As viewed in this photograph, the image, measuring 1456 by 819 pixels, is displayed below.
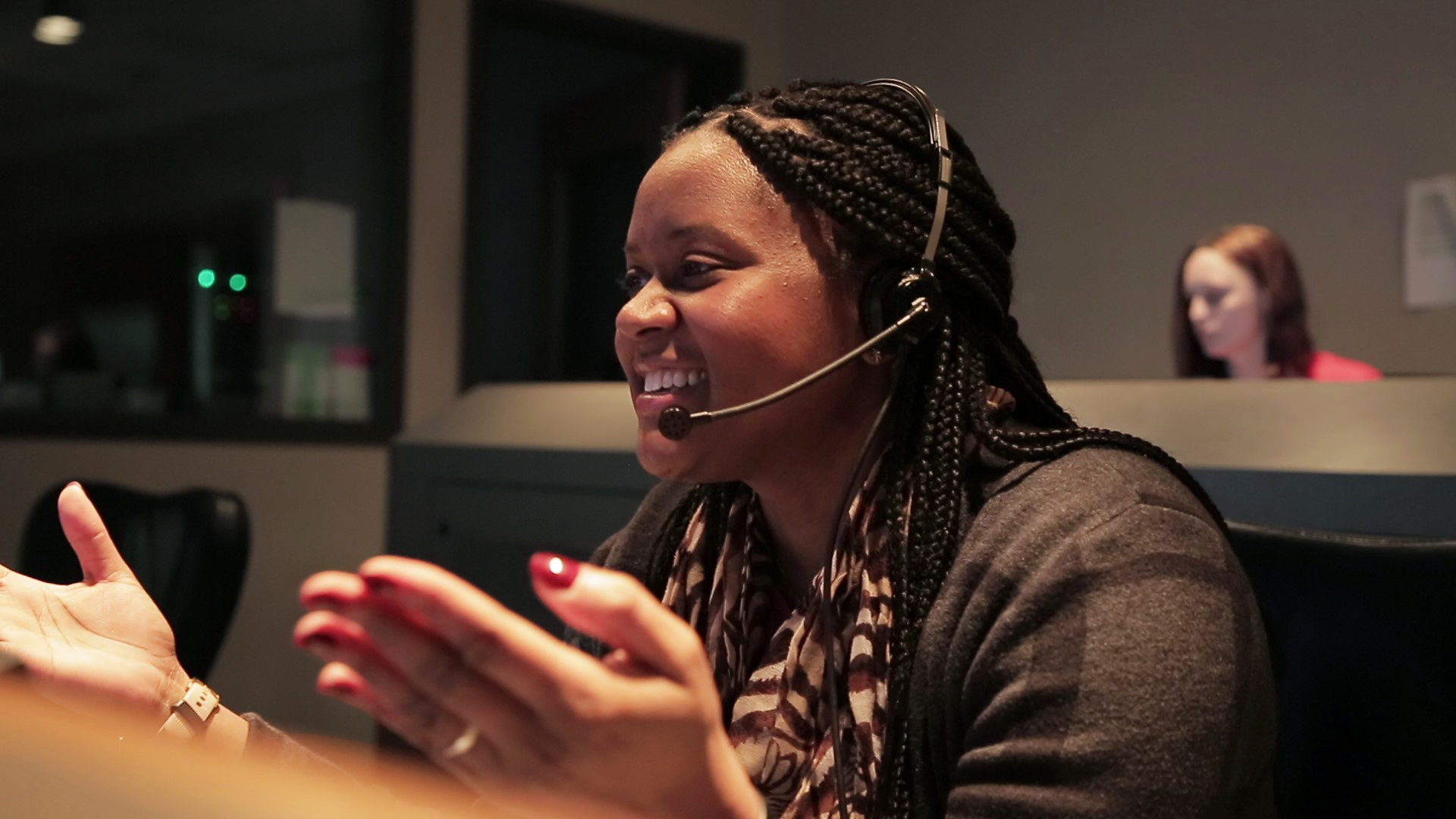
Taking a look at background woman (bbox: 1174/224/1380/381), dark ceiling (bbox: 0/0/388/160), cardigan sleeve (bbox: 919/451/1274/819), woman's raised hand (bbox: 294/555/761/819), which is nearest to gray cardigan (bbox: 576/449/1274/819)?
cardigan sleeve (bbox: 919/451/1274/819)

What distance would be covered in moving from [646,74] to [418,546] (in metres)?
2.11

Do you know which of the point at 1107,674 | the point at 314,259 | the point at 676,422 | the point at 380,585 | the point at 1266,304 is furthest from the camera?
the point at 314,259

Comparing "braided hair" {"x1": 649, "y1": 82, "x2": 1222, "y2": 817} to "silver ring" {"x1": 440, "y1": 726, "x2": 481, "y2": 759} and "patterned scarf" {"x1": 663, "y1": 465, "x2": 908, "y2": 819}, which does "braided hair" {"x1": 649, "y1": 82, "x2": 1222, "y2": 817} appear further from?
"silver ring" {"x1": 440, "y1": 726, "x2": 481, "y2": 759}

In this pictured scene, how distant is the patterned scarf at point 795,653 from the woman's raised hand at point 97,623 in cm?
34

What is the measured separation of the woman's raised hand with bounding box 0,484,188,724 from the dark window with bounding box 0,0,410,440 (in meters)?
2.01

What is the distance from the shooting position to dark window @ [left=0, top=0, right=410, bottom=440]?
8.41 feet

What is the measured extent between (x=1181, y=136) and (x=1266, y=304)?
589 millimetres

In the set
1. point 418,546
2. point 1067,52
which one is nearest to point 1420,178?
point 1067,52

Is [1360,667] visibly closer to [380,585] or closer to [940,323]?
[940,323]

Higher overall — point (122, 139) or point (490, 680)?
point (122, 139)

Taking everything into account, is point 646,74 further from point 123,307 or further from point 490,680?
point 490,680

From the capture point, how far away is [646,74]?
3506 millimetres

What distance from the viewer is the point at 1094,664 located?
0.61 metres

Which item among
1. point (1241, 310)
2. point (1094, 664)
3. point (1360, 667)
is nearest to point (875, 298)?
point (1094, 664)
